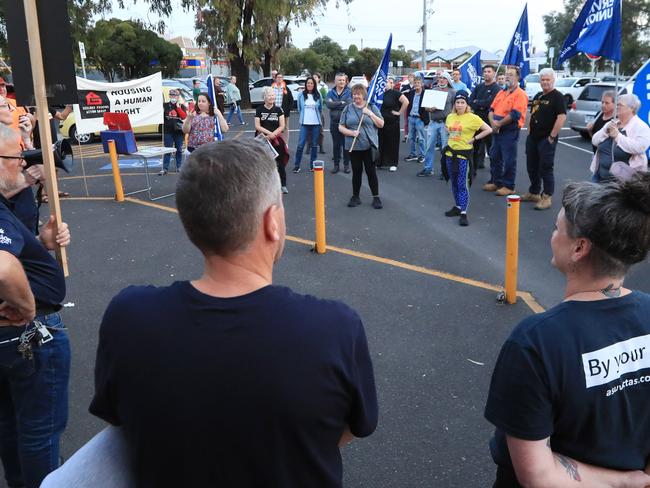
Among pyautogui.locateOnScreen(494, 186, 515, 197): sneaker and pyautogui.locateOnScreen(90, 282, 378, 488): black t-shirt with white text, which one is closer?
pyautogui.locateOnScreen(90, 282, 378, 488): black t-shirt with white text

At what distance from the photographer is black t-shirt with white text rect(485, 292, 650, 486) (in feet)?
5.02

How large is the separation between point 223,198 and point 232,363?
0.39 metres

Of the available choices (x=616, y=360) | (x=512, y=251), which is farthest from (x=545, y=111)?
(x=616, y=360)

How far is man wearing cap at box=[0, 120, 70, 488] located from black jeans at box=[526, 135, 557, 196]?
25.2ft

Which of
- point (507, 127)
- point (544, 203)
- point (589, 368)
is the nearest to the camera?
point (589, 368)

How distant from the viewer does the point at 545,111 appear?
8375mm

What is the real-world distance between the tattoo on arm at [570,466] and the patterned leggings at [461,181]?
6574 mm

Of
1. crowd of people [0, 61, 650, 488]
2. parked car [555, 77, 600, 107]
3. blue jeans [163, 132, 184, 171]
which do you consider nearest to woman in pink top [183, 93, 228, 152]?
blue jeans [163, 132, 184, 171]

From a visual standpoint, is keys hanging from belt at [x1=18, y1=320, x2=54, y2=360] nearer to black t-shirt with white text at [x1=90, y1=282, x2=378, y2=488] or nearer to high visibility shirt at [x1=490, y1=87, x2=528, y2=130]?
black t-shirt with white text at [x1=90, y1=282, x2=378, y2=488]

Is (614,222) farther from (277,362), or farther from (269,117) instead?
(269,117)

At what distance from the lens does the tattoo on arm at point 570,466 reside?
62.7 inches

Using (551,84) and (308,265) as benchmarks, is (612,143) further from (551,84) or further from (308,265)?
(308,265)

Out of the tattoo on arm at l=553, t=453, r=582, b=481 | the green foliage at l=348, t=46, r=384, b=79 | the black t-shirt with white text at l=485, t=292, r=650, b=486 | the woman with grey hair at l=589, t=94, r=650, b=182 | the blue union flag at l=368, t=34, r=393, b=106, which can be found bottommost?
the tattoo on arm at l=553, t=453, r=582, b=481

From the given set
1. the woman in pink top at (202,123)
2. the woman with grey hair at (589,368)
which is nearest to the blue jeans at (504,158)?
the woman in pink top at (202,123)
